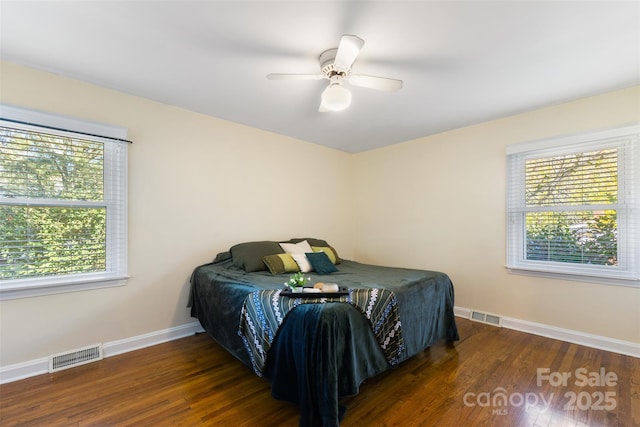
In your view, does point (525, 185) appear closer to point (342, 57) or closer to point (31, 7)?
point (342, 57)

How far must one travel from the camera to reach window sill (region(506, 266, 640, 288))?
254cm

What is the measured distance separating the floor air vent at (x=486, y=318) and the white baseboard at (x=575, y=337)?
0.06 m

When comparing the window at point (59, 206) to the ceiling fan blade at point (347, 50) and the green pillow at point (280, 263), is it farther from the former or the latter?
the ceiling fan blade at point (347, 50)

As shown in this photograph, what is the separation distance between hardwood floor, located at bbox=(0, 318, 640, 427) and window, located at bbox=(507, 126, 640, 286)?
81cm

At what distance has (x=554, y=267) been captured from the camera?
2.96 meters

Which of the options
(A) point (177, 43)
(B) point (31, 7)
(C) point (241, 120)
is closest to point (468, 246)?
(C) point (241, 120)

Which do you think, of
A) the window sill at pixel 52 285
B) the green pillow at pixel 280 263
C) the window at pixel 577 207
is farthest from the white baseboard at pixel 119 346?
the window at pixel 577 207

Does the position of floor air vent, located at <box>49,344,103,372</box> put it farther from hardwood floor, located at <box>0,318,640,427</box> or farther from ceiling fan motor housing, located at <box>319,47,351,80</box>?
ceiling fan motor housing, located at <box>319,47,351,80</box>

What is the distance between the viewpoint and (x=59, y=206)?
2354mm

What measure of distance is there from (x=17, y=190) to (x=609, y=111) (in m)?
5.07

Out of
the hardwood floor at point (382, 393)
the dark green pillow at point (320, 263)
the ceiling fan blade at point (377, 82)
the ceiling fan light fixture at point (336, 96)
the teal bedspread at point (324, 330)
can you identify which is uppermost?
Answer: the ceiling fan blade at point (377, 82)

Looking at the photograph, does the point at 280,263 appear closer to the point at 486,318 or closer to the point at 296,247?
the point at 296,247

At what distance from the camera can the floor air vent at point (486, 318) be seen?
10.6ft

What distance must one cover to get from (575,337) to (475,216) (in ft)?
4.85
